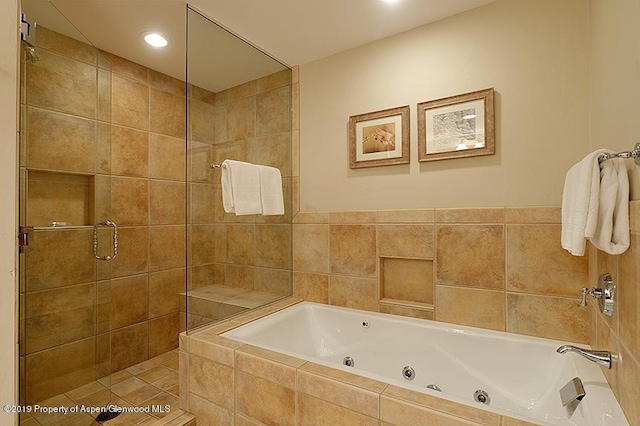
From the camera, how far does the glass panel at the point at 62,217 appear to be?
156 cm

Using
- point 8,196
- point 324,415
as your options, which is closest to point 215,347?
point 324,415

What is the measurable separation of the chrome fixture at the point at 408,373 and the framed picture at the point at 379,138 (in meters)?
1.35

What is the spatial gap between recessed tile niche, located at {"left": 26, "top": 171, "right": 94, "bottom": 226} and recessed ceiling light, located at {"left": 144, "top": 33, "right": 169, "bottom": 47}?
1.10 m

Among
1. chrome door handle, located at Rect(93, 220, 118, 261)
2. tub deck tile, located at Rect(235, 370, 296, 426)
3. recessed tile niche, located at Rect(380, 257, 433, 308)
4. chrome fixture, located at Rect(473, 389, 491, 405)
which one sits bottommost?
chrome fixture, located at Rect(473, 389, 491, 405)

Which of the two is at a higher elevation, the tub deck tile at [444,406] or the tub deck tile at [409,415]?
the tub deck tile at [444,406]

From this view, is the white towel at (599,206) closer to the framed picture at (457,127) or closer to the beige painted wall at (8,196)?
the framed picture at (457,127)

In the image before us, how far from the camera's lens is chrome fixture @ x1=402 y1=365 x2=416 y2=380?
1.93m

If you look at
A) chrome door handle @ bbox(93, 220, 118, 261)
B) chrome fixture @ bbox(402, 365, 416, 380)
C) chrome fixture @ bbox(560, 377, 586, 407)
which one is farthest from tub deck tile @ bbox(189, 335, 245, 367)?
chrome fixture @ bbox(560, 377, 586, 407)

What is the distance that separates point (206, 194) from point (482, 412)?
5.79ft

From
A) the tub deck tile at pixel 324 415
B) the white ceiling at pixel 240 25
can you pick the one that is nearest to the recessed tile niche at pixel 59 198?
the white ceiling at pixel 240 25

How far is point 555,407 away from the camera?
4.64 ft

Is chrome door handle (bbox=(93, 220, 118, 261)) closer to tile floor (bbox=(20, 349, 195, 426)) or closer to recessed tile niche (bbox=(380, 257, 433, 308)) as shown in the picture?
tile floor (bbox=(20, 349, 195, 426))

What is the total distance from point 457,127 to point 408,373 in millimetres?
1578

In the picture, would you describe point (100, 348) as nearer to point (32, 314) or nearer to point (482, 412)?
point (32, 314)
